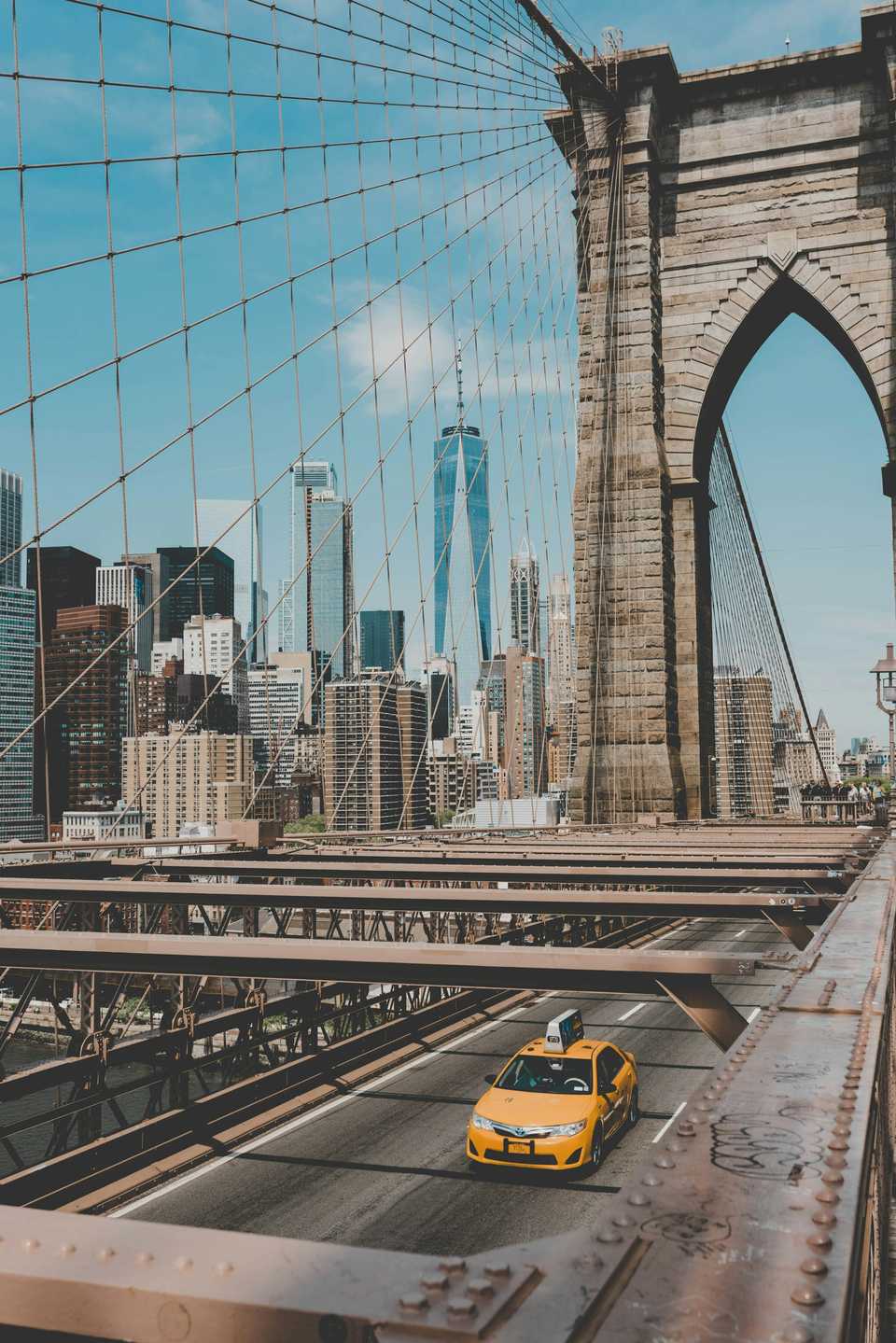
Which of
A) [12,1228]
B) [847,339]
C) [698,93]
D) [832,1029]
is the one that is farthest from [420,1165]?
[698,93]

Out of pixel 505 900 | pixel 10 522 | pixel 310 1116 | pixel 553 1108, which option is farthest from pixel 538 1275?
pixel 10 522

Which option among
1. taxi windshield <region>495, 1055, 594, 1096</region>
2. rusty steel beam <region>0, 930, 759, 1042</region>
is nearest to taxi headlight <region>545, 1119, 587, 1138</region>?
taxi windshield <region>495, 1055, 594, 1096</region>

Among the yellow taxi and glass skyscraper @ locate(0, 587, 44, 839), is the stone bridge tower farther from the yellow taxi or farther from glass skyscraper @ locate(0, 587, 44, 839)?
glass skyscraper @ locate(0, 587, 44, 839)

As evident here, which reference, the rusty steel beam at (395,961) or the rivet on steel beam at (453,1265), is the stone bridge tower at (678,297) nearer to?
the rusty steel beam at (395,961)

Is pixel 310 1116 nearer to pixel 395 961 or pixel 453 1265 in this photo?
pixel 395 961

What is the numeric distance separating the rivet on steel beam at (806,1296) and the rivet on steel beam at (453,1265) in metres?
0.30

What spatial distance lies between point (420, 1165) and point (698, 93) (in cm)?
1930

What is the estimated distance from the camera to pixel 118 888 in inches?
256

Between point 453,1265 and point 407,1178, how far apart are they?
990cm

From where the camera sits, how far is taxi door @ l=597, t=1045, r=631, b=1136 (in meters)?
11.0

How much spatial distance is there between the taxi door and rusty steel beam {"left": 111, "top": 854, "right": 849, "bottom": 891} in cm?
364

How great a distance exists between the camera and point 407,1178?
404 inches

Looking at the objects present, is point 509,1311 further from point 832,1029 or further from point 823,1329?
point 832,1029

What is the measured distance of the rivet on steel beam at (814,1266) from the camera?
1.14m
